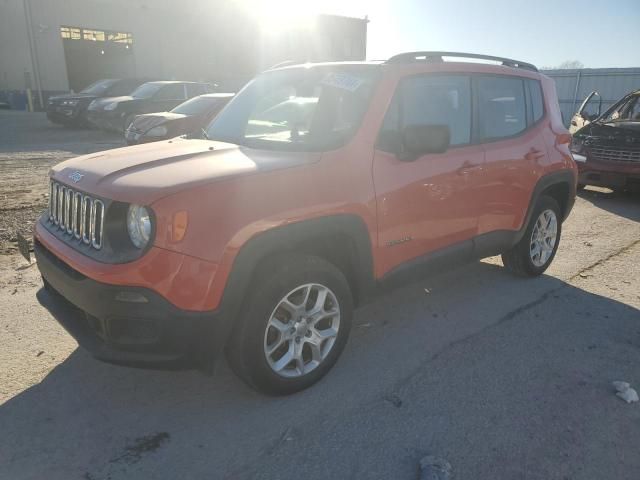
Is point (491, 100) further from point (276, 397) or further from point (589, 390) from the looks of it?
point (276, 397)

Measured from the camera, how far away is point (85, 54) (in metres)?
28.6

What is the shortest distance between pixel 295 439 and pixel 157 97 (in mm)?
13715

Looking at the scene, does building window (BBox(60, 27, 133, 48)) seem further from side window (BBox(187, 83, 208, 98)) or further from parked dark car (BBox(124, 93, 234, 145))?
parked dark car (BBox(124, 93, 234, 145))

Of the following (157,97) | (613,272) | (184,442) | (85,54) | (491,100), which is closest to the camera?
(184,442)

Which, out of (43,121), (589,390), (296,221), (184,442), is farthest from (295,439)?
(43,121)

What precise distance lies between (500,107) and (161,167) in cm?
277

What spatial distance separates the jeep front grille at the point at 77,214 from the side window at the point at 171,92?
1222 centimetres

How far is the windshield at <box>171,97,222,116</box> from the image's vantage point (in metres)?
10.1

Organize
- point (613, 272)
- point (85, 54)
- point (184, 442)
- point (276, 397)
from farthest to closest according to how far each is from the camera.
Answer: point (85, 54) < point (613, 272) < point (276, 397) < point (184, 442)

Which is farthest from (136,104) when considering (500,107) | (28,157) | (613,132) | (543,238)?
(543,238)

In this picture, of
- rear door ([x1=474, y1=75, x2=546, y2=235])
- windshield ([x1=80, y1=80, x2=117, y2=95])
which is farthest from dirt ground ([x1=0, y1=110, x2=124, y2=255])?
rear door ([x1=474, y1=75, x2=546, y2=235])

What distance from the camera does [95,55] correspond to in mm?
28906

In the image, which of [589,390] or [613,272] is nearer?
[589,390]

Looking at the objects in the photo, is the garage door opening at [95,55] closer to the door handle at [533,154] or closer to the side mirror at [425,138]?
the door handle at [533,154]
